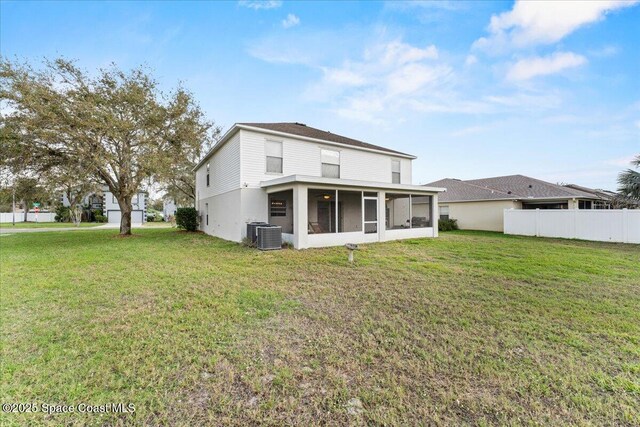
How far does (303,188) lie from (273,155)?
3067 mm

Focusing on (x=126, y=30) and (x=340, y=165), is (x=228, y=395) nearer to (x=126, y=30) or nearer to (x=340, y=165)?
(x=340, y=165)

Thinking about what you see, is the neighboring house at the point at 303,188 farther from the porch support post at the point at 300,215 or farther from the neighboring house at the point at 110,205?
the neighboring house at the point at 110,205

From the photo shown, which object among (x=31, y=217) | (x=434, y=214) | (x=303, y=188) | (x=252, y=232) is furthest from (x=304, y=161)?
(x=31, y=217)

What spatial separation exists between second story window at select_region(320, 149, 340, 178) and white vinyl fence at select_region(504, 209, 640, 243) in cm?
1088

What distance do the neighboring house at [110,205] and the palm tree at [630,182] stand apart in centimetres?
4188

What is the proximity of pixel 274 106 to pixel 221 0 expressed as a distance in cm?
826

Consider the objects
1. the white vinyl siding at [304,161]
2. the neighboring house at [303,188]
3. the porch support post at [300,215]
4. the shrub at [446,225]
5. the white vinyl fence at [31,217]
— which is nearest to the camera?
the porch support post at [300,215]

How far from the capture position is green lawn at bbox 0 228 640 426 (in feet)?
7.25

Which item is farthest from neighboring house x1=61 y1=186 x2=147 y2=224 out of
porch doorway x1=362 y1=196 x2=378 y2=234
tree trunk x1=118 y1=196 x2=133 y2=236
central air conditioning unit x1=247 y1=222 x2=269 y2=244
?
porch doorway x1=362 y1=196 x2=378 y2=234

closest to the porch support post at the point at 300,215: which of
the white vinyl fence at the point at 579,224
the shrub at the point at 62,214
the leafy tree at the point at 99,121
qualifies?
the leafy tree at the point at 99,121

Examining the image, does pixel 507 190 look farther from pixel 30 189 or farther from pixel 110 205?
pixel 110 205

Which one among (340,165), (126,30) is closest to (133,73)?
(126,30)

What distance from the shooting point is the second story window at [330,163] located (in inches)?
538

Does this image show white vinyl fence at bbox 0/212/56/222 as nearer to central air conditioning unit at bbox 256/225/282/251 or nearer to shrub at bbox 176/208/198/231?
shrub at bbox 176/208/198/231
